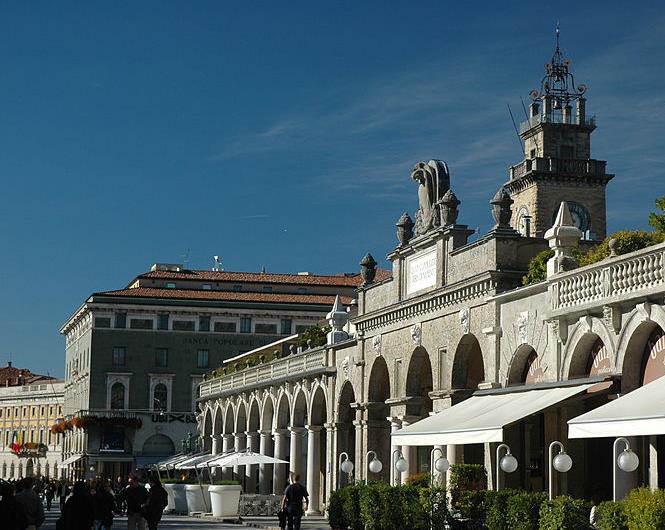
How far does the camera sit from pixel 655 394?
18.7m

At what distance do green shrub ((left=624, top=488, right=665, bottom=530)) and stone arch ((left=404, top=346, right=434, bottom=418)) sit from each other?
17709 millimetres

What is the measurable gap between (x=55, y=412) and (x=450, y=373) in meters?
84.7

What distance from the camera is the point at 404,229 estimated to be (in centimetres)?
3716

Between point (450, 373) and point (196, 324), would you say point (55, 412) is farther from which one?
point (450, 373)

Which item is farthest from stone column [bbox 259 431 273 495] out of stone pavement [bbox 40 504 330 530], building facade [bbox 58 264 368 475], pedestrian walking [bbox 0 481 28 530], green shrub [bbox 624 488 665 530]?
pedestrian walking [bbox 0 481 28 530]

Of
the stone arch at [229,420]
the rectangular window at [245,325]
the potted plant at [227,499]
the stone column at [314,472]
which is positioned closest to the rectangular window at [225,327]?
the rectangular window at [245,325]

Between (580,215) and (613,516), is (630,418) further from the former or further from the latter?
(580,215)

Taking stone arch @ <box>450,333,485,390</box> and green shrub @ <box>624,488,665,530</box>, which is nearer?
green shrub @ <box>624,488,665,530</box>

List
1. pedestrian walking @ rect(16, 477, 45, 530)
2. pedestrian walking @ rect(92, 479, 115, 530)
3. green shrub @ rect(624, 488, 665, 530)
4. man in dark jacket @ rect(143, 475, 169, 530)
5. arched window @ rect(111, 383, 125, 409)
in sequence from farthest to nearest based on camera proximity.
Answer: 1. arched window @ rect(111, 383, 125, 409)
2. man in dark jacket @ rect(143, 475, 169, 530)
3. pedestrian walking @ rect(92, 479, 115, 530)
4. pedestrian walking @ rect(16, 477, 45, 530)
5. green shrub @ rect(624, 488, 665, 530)

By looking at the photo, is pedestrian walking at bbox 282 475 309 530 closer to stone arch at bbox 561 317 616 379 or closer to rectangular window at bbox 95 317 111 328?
stone arch at bbox 561 317 616 379

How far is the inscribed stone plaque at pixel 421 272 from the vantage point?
1361 inches

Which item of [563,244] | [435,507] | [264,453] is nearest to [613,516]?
[435,507]

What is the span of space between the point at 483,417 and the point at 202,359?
66.3m

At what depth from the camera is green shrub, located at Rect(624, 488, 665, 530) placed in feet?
55.2
